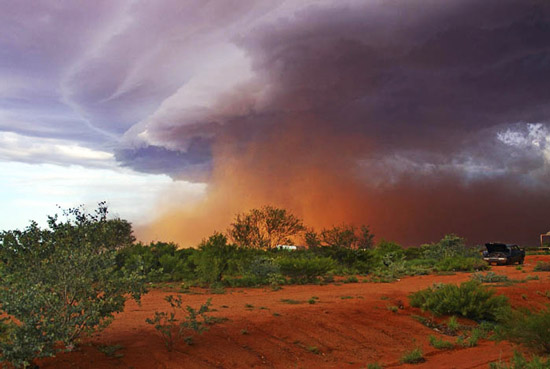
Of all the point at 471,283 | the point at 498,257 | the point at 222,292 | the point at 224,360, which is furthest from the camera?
the point at 498,257

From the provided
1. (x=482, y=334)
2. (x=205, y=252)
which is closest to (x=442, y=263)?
(x=205, y=252)

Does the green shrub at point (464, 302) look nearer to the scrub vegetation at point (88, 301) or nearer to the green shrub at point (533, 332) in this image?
the scrub vegetation at point (88, 301)

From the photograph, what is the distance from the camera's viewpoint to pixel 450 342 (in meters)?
11.5

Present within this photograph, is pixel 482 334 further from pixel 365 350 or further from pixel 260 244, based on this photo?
pixel 260 244

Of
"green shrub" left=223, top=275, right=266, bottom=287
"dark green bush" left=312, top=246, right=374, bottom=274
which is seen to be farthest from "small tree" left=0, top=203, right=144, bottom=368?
"dark green bush" left=312, top=246, right=374, bottom=274

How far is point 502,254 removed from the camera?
33344 mm

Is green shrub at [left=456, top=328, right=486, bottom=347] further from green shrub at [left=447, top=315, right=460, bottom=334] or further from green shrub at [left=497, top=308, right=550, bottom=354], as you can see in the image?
green shrub at [left=497, top=308, right=550, bottom=354]

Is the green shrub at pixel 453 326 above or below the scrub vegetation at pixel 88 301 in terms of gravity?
below

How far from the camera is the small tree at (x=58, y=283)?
774 cm

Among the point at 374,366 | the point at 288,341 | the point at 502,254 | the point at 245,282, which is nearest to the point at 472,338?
the point at 374,366

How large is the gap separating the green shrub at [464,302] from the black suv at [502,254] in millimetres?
21281

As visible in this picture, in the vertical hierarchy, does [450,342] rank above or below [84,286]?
below

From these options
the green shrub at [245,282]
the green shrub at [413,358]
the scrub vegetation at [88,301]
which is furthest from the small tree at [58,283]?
the green shrub at [245,282]

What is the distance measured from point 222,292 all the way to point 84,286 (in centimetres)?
992
